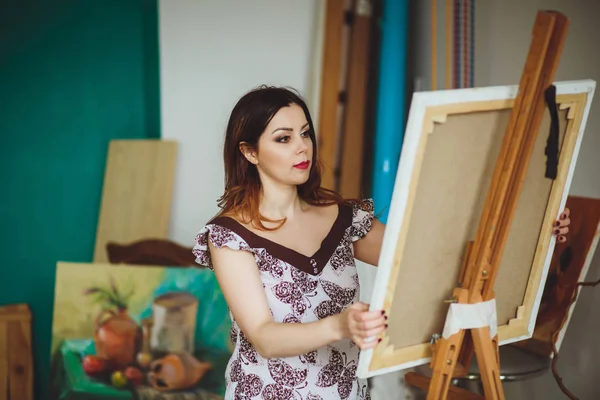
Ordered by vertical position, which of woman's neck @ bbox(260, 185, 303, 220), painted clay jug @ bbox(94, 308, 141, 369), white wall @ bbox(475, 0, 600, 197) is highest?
white wall @ bbox(475, 0, 600, 197)

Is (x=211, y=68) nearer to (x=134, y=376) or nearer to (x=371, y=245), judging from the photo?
(x=134, y=376)

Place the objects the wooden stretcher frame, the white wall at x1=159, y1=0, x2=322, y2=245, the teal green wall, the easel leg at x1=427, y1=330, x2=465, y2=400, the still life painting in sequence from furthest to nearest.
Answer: the white wall at x1=159, y1=0, x2=322, y2=245, the teal green wall, the still life painting, the easel leg at x1=427, y1=330, x2=465, y2=400, the wooden stretcher frame

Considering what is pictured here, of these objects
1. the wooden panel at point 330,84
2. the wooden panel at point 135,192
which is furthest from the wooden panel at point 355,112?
the wooden panel at point 135,192

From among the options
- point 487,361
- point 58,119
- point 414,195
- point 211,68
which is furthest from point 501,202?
point 58,119

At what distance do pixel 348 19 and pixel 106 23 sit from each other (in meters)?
1.31

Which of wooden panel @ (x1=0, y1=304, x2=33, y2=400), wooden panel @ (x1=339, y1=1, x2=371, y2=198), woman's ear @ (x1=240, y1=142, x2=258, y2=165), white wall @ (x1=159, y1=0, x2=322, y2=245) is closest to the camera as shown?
woman's ear @ (x1=240, y1=142, x2=258, y2=165)

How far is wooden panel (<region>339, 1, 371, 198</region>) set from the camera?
3.64 m

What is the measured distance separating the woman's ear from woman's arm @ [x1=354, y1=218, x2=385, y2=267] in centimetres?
35

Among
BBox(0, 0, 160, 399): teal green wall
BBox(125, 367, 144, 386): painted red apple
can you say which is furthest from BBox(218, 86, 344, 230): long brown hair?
BBox(0, 0, 160, 399): teal green wall

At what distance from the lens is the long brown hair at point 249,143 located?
5.98ft

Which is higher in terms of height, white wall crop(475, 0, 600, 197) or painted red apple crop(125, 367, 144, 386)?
white wall crop(475, 0, 600, 197)

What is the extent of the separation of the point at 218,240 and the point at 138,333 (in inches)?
67.7

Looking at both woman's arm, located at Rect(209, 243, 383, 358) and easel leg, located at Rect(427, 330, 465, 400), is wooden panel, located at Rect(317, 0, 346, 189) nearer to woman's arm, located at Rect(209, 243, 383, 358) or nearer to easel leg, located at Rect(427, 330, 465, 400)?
woman's arm, located at Rect(209, 243, 383, 358)

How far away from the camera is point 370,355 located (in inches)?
58.4
